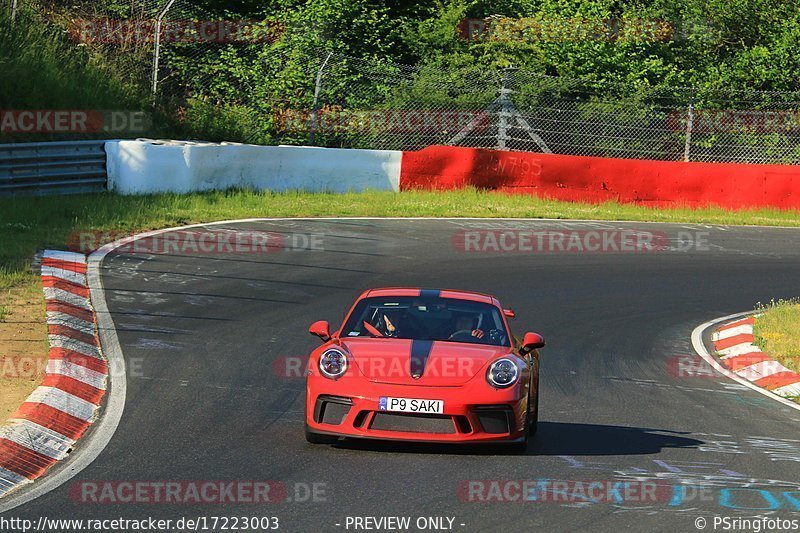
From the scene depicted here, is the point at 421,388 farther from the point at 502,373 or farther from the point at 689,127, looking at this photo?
the point at 689,127

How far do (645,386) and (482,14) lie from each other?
70.5ft

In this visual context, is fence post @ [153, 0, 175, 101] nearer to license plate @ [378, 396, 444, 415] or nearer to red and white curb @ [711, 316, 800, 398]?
red and white curb @ [711, 316, 800, 398]

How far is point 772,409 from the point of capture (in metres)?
10.4

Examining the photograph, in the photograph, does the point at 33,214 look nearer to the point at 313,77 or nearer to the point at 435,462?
the point at 313,77

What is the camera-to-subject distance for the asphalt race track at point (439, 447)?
670 centimetres

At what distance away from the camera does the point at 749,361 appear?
41.6 ft

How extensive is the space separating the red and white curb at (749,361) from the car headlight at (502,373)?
415 cm

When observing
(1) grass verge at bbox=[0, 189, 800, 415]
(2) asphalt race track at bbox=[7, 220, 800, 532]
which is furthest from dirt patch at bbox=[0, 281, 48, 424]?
(2) asphalt race track at bbox=[7, 220, 800, 532]

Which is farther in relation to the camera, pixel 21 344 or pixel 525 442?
pixel 21 344

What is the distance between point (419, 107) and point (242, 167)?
4.26 metres

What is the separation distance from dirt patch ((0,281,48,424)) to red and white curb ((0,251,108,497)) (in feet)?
0.27

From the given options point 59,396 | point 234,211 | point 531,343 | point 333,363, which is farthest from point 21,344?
point 234,211

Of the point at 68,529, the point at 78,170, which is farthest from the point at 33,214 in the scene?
the point at 68,529

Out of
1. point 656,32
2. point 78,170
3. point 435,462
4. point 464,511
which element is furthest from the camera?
point 656,32
